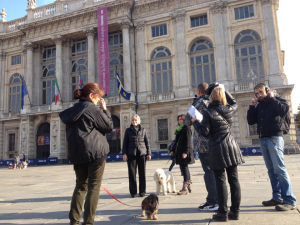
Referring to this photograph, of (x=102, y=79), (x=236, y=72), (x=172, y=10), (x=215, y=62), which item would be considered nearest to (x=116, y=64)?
(x=102, y=79)

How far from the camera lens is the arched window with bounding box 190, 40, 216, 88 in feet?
85.9

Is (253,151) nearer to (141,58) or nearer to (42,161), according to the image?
(141,58)

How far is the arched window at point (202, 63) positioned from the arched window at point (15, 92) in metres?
22.4

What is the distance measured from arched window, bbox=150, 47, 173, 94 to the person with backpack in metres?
22.5

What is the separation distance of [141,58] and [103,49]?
4.09 metres

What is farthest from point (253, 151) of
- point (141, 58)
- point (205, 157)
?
point (205, 157)

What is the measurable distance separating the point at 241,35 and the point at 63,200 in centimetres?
2401

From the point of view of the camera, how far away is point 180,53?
87.1ft

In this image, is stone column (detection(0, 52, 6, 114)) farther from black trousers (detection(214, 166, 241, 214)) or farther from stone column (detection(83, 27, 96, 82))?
black trousers (detection(214, 166, 241, 214))

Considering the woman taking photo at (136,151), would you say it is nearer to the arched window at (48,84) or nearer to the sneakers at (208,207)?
the sneakers at (208,207)

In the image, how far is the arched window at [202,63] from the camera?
2619 centimetres

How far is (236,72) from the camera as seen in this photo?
2503cm

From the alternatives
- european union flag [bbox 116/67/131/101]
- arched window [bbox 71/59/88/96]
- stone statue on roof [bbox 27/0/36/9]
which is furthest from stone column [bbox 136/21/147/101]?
stone statue on roof [bbox 27/0/36/9]

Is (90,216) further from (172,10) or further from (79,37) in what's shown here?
(79,37)
